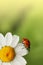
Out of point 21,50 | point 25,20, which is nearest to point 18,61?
point 21,50

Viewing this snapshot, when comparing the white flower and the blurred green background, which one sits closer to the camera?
the white flower

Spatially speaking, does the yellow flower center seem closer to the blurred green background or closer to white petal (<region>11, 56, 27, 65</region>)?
white petal (<region>11, 56, 27, 65</region>)

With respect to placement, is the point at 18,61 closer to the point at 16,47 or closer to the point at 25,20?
the point at 16,47

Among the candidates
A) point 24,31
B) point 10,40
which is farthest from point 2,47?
point 24,31

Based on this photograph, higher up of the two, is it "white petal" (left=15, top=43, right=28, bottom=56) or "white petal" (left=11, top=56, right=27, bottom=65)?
"white petal" (left=15, top=43, right=28, bottom=56)

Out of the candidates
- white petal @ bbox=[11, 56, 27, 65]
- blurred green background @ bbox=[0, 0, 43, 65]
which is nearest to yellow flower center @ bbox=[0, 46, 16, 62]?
white petal @ bbox=[11, 56, 27, 65]

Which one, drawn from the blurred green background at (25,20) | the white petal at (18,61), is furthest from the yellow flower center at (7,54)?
the blurred green background at (25,20)

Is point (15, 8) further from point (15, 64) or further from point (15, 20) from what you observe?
point (15, 64)
